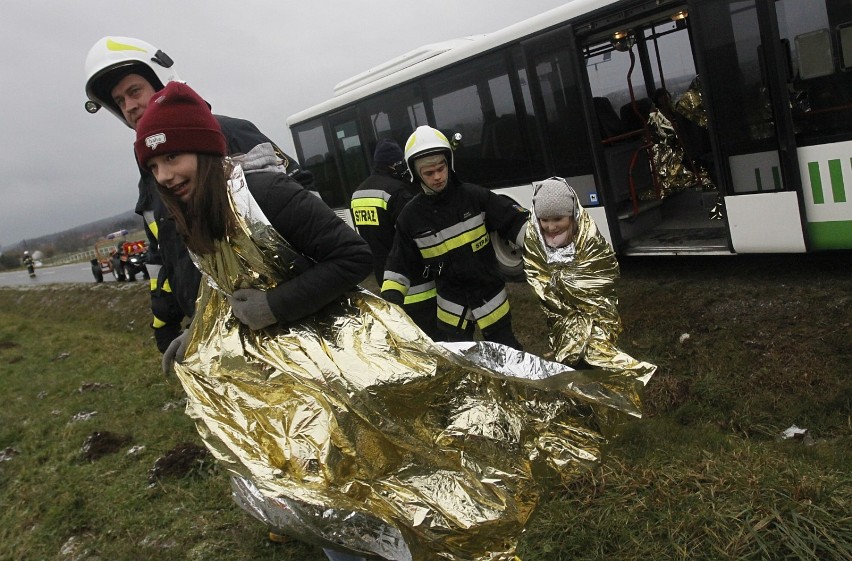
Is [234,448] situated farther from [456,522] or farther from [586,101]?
[586,101]

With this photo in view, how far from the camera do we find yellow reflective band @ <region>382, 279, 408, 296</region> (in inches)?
123

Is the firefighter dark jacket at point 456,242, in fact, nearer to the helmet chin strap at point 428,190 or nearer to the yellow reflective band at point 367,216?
the helmet chin strap at point 428,190

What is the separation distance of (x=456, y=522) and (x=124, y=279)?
18.6m

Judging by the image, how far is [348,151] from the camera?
9836 millimetres

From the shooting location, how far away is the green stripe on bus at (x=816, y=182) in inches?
193

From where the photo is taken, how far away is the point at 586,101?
641 centimetres

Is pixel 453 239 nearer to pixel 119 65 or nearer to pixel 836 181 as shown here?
pixel 119 65

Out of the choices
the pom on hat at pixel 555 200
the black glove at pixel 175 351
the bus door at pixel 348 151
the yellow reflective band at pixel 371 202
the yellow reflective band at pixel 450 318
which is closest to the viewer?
the black glove at pixel 175 351

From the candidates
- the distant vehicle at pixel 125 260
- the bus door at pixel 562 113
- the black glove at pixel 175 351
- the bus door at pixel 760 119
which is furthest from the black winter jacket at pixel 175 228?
the distant vehicle at pixel 125 260

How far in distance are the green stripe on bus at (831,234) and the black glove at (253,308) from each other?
15.9 feet

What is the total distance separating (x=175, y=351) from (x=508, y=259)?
5.26ft

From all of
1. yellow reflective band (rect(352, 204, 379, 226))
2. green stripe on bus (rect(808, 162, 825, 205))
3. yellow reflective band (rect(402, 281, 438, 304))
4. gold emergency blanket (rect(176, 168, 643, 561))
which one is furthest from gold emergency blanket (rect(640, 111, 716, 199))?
gold emergency blanket (rect(176, 168, 643, 561))

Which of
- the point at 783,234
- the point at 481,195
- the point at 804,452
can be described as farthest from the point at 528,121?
the point at 804,452

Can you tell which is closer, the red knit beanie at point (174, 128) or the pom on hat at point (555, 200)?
the red knit beanie at point (174, 128)
